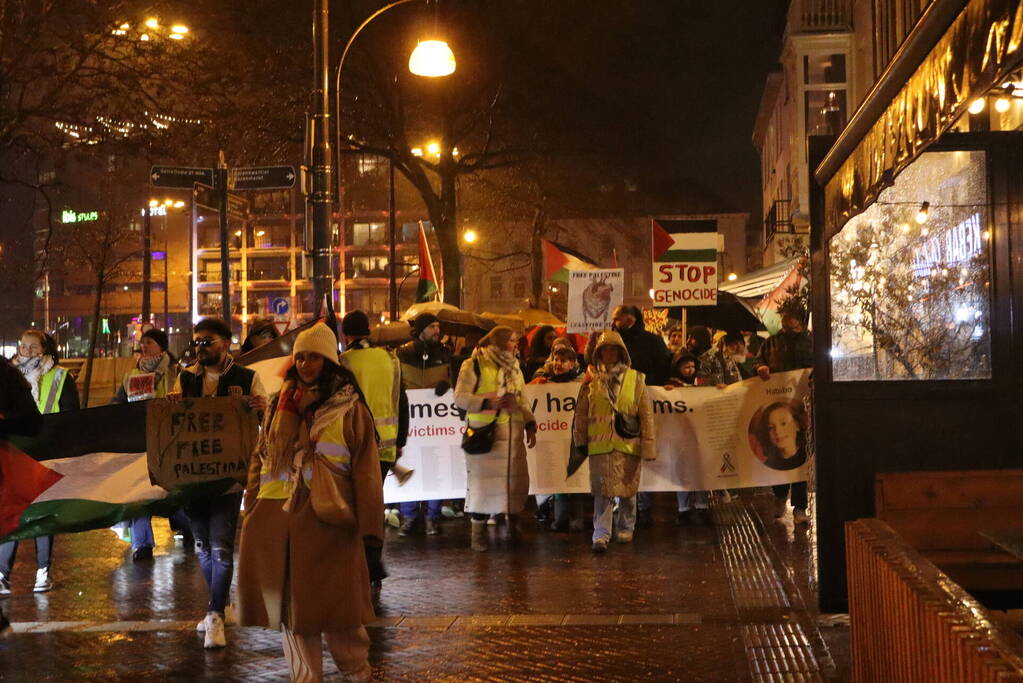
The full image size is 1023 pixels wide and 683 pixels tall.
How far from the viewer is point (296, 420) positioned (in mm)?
5969

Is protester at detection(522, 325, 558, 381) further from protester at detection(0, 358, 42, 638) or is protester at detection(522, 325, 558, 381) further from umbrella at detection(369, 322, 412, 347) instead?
protester at detection(0, 358, 42, 638)

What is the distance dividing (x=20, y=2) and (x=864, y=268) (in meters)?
9.94

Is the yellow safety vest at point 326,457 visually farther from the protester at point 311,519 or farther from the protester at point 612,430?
the protester at point 612,430

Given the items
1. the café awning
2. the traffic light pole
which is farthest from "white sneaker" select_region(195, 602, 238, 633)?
the traffic light pole

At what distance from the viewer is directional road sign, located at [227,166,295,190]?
12922 mm

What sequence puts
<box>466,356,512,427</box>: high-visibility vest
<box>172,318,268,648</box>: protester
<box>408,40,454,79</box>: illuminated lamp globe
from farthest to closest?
<box>408,40,454,79</box>: illuminated lamp globe
<box>466,356,512,427</box>: high-visibility vest
<box>172,318,268,648</box>: protester

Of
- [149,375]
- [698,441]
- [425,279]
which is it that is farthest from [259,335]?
[425,279]

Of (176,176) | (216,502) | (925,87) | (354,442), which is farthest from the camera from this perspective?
(176,176)

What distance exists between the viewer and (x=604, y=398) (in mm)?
10766

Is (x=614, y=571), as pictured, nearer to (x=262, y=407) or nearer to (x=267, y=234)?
(x=262, y=407)

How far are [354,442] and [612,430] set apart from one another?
16.7 ft

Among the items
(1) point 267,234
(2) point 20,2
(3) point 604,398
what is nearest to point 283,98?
(2) point 20,2

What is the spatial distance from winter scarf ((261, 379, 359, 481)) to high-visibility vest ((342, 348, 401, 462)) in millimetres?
2789

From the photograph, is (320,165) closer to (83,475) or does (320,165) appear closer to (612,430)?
(612,430)
